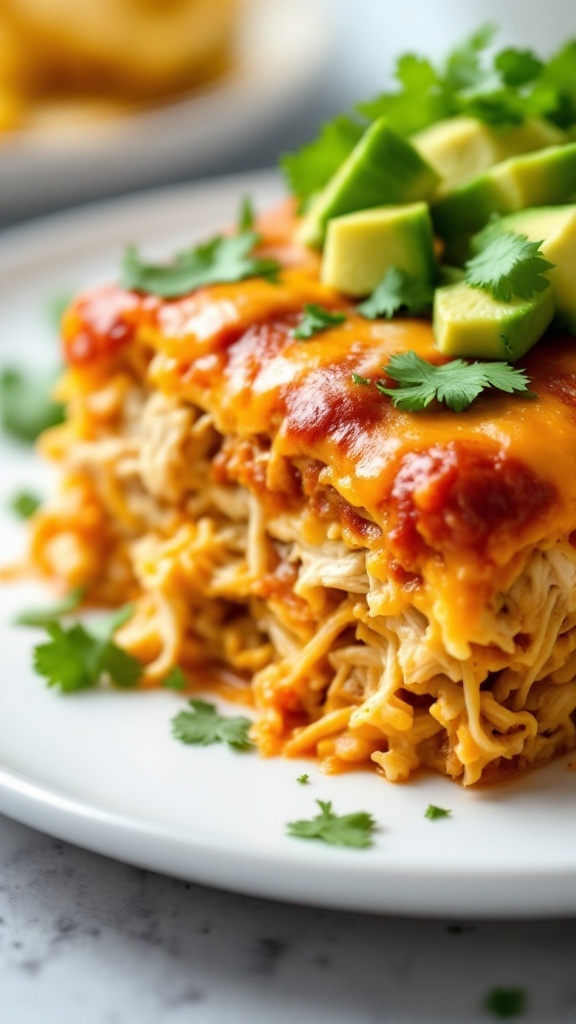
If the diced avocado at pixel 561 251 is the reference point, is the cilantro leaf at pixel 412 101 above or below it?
above

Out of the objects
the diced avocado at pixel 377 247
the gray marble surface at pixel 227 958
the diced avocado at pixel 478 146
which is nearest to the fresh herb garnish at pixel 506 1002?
the gray marble surface at pixel 227 958

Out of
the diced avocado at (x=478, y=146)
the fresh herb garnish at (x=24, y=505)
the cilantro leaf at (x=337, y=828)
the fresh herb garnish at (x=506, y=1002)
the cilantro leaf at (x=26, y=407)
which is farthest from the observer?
the cilantro leaf at (x=26, y=407)

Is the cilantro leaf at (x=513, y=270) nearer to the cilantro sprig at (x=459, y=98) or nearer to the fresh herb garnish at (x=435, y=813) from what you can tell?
the cilantro sprig at (x=459, y=98)

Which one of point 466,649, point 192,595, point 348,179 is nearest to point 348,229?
point 348,179

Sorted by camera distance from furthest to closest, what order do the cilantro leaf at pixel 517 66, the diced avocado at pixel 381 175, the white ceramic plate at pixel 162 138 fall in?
the white ceramic plate at pixel 162 138 < the cilantro leaf at pixel 517 66 < the diced avocado at pixel 381 175

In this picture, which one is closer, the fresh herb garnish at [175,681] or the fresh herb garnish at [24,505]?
the fresh herb garnish at [175,681]

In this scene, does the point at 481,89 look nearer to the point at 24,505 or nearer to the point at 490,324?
the point at 490,324

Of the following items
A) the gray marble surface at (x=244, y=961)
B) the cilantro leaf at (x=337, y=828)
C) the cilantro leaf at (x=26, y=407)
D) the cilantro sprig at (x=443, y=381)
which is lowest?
the gray marble surface at (x=244, y=961)
